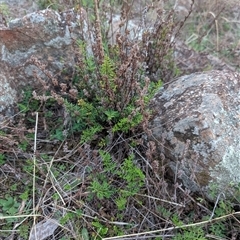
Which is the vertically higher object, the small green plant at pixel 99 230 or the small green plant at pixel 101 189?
the small green plant at pixel 101 189

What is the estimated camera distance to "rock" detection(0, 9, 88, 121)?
2498 millimetres

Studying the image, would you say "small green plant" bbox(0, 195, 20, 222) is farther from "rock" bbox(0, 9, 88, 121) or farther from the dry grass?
"rock" bbox(0, 9, 88, 121)

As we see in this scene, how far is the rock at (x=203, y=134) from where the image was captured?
2086mm

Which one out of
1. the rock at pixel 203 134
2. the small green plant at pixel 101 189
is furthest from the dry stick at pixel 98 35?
the small green plant at pixel 101 189

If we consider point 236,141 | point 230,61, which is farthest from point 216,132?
point 230,61

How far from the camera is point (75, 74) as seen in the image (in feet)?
8.34

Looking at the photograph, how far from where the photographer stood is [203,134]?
6.89 feet

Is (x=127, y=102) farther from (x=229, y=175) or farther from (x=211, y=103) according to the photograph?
(x=229, y=175)

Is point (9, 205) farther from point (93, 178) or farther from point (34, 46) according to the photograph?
point (34, 46)

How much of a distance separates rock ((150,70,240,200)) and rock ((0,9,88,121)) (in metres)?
0.75

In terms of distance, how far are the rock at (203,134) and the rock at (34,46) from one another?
747 millimetres

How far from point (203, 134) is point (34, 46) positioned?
1228 mm

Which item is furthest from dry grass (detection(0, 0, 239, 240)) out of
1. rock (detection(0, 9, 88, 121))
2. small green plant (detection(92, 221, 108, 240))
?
rock (detection(0, 9, 88, 121))

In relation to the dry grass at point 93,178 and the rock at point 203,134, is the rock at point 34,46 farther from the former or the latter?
the rock at point 203,134
